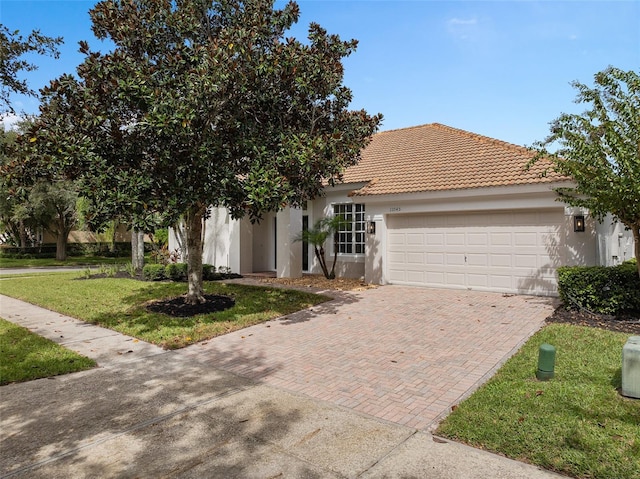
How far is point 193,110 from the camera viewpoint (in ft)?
23.1

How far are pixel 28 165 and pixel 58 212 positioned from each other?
23.8 meters

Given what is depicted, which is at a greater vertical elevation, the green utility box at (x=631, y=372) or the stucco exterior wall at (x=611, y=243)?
the stucco exterior wall at (x=611, y=243)

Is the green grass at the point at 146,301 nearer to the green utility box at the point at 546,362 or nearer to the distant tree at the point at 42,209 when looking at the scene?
the distant tree at the point at 42,209

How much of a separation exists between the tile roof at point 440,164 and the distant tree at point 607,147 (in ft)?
6.91

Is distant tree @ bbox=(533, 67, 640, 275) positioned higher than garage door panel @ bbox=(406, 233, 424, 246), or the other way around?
distant tree @ bbox=(533, 67, 640, 275)

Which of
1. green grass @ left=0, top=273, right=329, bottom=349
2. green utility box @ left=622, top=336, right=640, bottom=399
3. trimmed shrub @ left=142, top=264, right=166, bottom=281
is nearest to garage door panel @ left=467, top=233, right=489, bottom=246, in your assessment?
green grass @ left=0, top=273, right=329, bottom=349

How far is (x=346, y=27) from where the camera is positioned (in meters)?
9.45

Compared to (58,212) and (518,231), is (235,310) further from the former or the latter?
(58,212)

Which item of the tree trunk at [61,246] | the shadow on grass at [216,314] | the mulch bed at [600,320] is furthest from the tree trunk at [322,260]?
the tree trunk at [61,246]

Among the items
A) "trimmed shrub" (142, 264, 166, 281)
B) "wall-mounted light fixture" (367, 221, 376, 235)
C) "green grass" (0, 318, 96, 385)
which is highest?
"wall-mounted light fixture" (367, 221, 376, 235)

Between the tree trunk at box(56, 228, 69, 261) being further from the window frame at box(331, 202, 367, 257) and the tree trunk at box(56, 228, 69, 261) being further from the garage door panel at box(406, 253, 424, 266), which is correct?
the garage door panel at box(406, 253, 424, 266)

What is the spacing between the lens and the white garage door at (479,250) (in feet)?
35.7

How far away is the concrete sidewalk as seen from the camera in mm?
3373

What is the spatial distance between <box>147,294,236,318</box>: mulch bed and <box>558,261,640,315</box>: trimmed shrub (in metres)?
7.74
